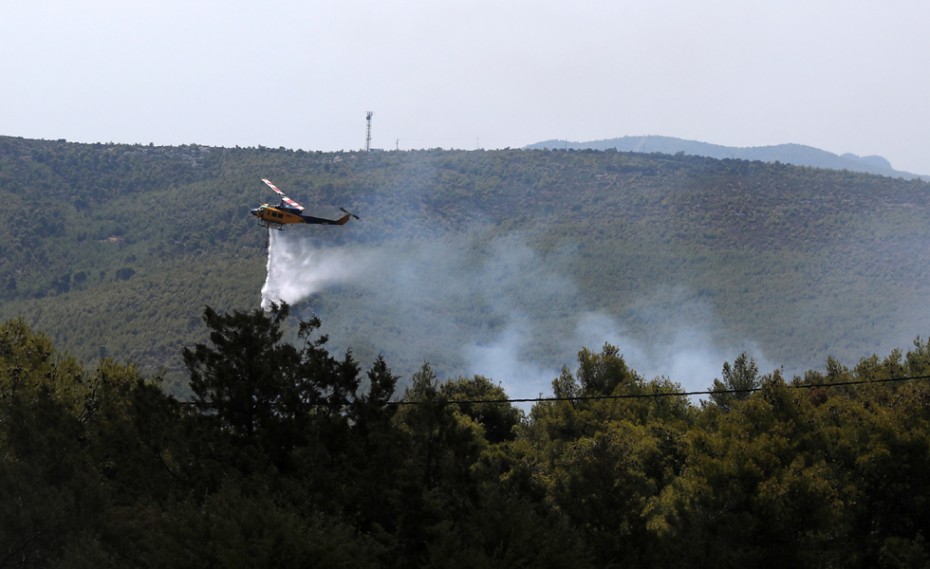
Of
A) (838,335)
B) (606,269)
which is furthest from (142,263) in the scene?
(838,335)

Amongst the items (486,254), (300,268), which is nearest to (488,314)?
(486,254)

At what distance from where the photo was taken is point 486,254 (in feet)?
358

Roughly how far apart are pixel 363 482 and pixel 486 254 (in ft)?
285

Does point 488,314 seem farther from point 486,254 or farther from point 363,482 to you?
point 363,482

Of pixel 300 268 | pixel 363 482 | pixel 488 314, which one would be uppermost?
pixel 300 268

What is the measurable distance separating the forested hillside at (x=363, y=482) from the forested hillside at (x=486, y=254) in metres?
50.5

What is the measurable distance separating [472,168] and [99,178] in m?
42.8

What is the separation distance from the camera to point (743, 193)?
12050cm

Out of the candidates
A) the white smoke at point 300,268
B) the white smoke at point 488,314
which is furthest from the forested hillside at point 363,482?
the white smoke at point 488,314

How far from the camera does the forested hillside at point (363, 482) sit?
62.3 ft

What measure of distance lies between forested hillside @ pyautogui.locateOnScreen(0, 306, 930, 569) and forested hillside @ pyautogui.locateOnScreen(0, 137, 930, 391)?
50.5 metres

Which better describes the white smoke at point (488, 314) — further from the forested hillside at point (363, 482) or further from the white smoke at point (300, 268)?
the forested hillside at point (363, 482)

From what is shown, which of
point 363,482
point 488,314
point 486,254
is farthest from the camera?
point 486,254

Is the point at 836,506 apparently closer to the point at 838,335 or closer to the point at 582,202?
the point at 838,335
